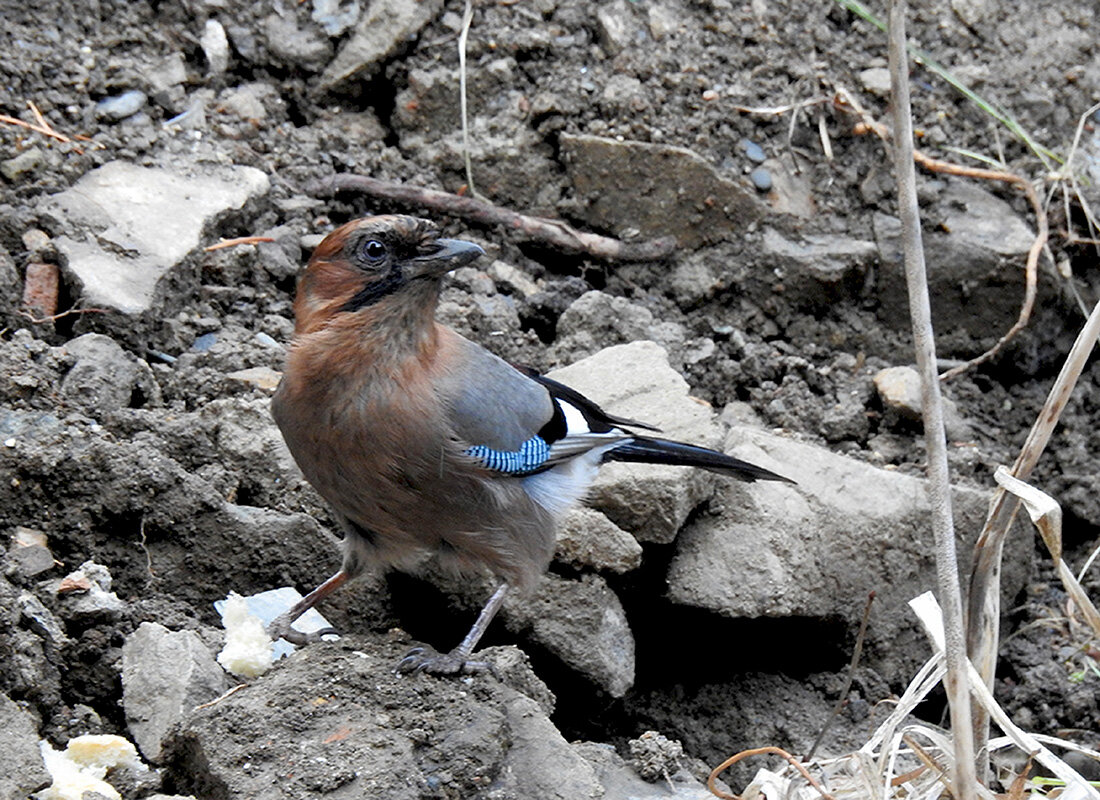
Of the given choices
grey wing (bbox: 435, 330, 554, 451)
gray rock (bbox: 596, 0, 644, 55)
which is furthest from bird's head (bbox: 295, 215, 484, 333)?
gray rock (bbox: 596, 0, 644, 55)

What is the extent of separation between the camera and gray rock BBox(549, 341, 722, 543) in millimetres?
→ 4570

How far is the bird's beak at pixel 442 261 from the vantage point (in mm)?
3949

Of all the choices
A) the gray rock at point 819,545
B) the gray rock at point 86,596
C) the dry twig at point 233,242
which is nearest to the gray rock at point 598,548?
the gray rock at point 819,545

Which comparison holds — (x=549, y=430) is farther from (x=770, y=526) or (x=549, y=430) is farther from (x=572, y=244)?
(x=572, y=244)

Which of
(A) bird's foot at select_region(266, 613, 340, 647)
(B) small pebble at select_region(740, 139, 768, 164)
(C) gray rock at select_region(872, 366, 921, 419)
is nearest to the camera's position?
(A) bird's foot at select_region(266, 613, 340, 647)

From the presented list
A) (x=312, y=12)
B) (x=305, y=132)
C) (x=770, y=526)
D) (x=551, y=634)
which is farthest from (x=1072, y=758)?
(x=312, y=12)

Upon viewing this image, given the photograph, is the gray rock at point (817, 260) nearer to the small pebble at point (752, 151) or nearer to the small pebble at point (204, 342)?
the small pebble at point (752, 151)

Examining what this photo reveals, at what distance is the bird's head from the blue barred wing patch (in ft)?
1.49

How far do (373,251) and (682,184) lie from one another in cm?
229

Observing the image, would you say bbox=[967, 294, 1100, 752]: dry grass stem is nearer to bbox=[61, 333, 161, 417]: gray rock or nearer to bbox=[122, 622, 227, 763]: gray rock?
bbox=[122, 622, 227, 763]: gray rock

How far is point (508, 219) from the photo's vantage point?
587 cm

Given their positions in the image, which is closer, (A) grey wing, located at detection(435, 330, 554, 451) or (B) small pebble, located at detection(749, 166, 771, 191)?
(A) grey wing, located at detection(435, 330, 554, 451)

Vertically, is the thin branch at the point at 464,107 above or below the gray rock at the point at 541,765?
above

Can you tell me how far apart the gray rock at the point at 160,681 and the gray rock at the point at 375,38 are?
126 inches
